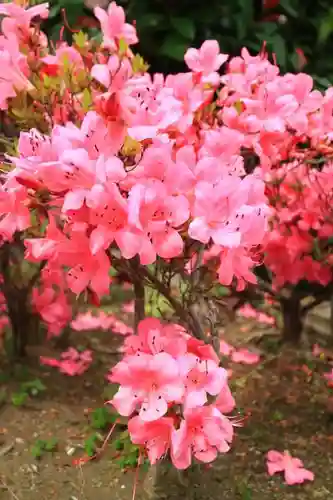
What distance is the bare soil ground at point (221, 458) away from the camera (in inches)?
68.2

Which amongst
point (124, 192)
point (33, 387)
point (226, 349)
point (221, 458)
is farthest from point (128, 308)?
point (124, 192)

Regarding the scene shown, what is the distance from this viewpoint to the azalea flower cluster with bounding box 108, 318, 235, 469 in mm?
1087

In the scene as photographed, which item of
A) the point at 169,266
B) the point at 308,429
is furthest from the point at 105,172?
the point at 308,429

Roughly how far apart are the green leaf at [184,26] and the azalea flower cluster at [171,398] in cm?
186

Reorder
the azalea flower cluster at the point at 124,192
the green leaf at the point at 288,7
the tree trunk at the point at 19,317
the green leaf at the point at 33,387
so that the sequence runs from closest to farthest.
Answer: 1. the azalea flower cluster at the point at 124,192
2. the green leaf at the point at 33,387
3. the tree trunk at the point at 19,317
4. the green leaf at the point at 288,7

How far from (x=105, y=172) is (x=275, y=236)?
1.34 m

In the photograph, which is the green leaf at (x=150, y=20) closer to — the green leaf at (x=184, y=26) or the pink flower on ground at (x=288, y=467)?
the green leaf at (x=184, y=26)

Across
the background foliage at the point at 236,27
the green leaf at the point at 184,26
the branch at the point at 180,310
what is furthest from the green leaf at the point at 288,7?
the branch at the point at 180,310

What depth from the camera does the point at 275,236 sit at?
2182 mm

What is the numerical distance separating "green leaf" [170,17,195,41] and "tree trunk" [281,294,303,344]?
→ 3.98 feet

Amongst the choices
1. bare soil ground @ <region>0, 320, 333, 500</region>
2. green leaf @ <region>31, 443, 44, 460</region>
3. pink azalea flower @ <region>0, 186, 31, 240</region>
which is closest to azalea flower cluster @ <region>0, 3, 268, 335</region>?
pink azalea flower @ <region>0, 186, 31, 240</region>

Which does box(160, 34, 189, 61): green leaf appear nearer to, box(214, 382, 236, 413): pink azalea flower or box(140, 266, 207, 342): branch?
box(140, 266, 207, 342): branch

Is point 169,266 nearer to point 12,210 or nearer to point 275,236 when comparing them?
point 12,210

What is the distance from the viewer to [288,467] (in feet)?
5.87
